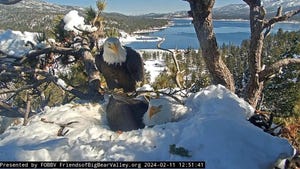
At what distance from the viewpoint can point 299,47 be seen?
60.1 feet

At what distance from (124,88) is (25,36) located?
112 inches

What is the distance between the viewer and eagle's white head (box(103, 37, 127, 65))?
3.56 meters

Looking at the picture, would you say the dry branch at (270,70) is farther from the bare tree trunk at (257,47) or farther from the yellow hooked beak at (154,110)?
the yellow hooked beak at (154,110)

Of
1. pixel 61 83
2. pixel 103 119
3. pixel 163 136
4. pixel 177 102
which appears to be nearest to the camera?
pixel 163 136

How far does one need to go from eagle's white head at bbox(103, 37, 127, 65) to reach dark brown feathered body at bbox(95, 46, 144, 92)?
0.04 metres

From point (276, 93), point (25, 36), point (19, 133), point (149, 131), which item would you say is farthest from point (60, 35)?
point (276, 93)

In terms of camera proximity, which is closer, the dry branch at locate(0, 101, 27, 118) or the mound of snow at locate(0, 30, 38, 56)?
the dry branch at locate(0, 101, 27, 118)

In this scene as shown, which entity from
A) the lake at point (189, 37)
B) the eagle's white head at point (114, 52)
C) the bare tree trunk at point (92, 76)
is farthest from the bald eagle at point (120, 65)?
the lake at point (189, 37)

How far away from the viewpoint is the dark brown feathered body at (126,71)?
365 cm

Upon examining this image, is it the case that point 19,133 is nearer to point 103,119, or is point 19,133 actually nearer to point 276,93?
point 103,119

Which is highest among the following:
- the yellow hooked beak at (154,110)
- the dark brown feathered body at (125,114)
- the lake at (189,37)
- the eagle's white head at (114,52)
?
the eagle's white head at (114,52)

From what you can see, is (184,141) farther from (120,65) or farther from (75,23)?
(75,23)

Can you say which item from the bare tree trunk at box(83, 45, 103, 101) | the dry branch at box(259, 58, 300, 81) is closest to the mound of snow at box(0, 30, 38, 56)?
the bare tree trunk at box(83, 45, 103, 101)

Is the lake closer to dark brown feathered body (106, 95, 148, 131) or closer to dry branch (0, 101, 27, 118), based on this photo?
dry branch (0, 101, 27, 118)
